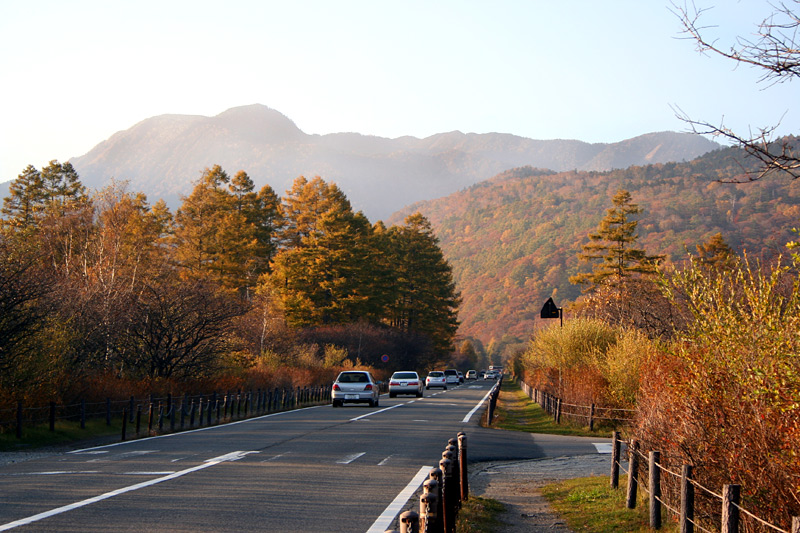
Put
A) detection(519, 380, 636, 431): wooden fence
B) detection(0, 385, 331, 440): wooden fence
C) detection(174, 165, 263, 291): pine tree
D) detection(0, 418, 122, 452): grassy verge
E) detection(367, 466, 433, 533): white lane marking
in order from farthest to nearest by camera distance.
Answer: detection(174, 165, 263, 291): pine tree, detection(519, 380, 636, 431): wooden fence, detection(0, 385, 331, 440): wooden fence, detection(0, 418, 122, 452): grassy verge, detection(367, 466, 433, 533): white lane marking

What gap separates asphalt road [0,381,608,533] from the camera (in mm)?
9641

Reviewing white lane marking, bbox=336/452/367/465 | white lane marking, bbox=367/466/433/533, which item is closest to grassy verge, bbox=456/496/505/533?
white lane marking, bbox=367/466/433/533

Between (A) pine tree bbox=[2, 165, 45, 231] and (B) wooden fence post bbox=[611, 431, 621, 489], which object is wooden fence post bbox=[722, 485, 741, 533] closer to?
(B) wooden fence post bbox=[611, 431, 621, 489]

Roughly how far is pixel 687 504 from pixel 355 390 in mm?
29826

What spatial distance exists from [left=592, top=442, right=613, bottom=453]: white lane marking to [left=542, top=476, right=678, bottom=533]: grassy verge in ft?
20.6

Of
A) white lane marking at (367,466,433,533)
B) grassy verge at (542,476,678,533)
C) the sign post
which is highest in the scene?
the sign post

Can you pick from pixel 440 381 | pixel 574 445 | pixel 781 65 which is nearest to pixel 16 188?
pixel 440 381

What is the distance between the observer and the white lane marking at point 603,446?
70.1 ft

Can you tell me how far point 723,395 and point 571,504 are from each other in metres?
4.12

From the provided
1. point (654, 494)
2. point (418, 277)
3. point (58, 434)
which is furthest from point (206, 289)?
point (418, 277)

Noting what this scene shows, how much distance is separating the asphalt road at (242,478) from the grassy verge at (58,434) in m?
1.93

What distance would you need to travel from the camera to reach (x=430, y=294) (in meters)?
107

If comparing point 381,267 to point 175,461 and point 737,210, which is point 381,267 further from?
point 737,210

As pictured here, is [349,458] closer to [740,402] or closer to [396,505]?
[396,505]
